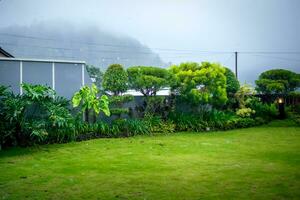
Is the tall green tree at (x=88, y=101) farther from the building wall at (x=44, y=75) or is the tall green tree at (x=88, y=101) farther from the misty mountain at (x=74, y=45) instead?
the misty mountain at (x=74, y=45)

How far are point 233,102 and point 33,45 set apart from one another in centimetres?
9417

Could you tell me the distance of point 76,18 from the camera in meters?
148

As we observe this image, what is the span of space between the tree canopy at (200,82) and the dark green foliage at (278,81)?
32.1 ft

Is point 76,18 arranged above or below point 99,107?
above

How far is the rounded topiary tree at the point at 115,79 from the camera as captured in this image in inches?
501

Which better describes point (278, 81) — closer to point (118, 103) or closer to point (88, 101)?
point (118, 103)

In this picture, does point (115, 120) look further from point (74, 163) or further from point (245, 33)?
point (245, 33)

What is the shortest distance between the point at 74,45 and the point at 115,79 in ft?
331

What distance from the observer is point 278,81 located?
23281 millimetres

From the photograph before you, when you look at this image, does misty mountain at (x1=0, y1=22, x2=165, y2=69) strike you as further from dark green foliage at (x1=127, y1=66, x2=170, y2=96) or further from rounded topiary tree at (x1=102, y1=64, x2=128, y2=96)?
rounded topiary tree at (x1=102, y1=64, x2=128, y2=96)

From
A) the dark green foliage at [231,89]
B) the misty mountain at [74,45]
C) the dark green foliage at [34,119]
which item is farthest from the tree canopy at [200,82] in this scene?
the misty mountain at [74,45]

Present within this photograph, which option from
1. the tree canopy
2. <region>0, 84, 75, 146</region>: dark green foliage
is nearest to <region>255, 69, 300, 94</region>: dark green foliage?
the tree canopy

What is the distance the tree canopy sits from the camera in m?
13.7

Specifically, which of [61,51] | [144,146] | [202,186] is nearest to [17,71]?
[144,146]
